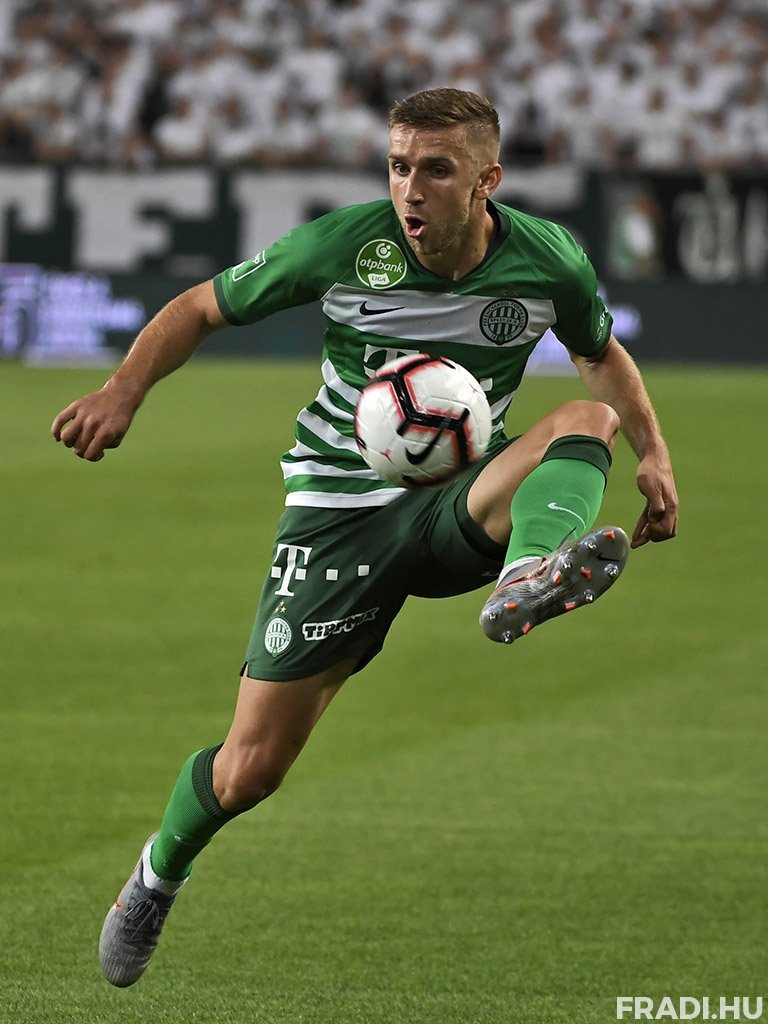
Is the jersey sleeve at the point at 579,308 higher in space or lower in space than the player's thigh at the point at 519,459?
higher

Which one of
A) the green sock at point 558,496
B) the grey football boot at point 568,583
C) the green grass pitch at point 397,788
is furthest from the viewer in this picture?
the green grass pitch at point 397,788

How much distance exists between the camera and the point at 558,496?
4602 mm

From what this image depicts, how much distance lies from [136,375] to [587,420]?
1.16 metres

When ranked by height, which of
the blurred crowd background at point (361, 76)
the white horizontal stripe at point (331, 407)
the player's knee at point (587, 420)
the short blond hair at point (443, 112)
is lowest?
the blurred crowd background at point (361, 76)

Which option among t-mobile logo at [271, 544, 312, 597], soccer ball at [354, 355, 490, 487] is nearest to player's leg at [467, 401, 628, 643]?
soccer ball at [354, 355, 490, 487]

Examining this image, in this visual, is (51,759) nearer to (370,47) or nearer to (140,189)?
(140,189)

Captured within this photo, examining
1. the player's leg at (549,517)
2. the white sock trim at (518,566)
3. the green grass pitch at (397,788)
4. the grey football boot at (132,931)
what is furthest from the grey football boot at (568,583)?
the grey football boot at (132,931)

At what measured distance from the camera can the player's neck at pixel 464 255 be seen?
16.2ft

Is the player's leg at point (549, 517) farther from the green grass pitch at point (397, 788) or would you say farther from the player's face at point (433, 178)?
the green grass pitch at point (397, 788)

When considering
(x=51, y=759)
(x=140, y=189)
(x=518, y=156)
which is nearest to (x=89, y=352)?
(x=140, y=189)

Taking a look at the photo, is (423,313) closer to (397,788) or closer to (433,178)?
(433,178)

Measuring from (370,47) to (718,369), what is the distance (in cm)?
673

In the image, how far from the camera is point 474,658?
32.9 ft

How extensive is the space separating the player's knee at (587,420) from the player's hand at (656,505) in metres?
0.14
